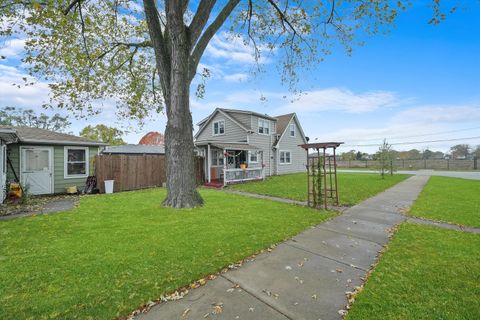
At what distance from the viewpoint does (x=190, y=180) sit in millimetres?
7898

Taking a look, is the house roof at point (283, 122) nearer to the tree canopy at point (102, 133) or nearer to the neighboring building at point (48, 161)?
the neighboring building at point (48, 161)

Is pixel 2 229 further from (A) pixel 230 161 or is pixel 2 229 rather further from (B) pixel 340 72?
(B) pixel 340 72

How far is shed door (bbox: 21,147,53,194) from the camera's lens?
10.5 metres

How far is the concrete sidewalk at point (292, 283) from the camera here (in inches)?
95.7

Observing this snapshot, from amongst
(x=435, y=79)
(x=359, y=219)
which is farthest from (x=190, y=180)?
(x=435, y=79)

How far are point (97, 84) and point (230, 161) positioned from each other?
10.9 m

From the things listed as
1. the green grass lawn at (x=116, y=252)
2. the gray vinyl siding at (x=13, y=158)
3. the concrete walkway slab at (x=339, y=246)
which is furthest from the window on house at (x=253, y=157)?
the gray vinyl siding at (x=13, y=158)

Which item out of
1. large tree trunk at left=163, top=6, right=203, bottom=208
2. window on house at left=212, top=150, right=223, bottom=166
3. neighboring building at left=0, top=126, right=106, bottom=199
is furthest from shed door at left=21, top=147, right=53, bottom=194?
window on house at left=212, top=150, right=223, bottom=166

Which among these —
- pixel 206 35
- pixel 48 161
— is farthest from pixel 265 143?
pixel 48 161

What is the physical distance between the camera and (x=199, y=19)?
782 centimetres

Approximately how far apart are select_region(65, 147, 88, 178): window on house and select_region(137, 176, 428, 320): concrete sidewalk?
12459 millimetres

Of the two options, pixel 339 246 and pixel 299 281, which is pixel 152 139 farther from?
pixel 299 281

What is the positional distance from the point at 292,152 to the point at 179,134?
60.7 feet

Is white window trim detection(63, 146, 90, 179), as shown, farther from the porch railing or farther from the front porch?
the porch railing
